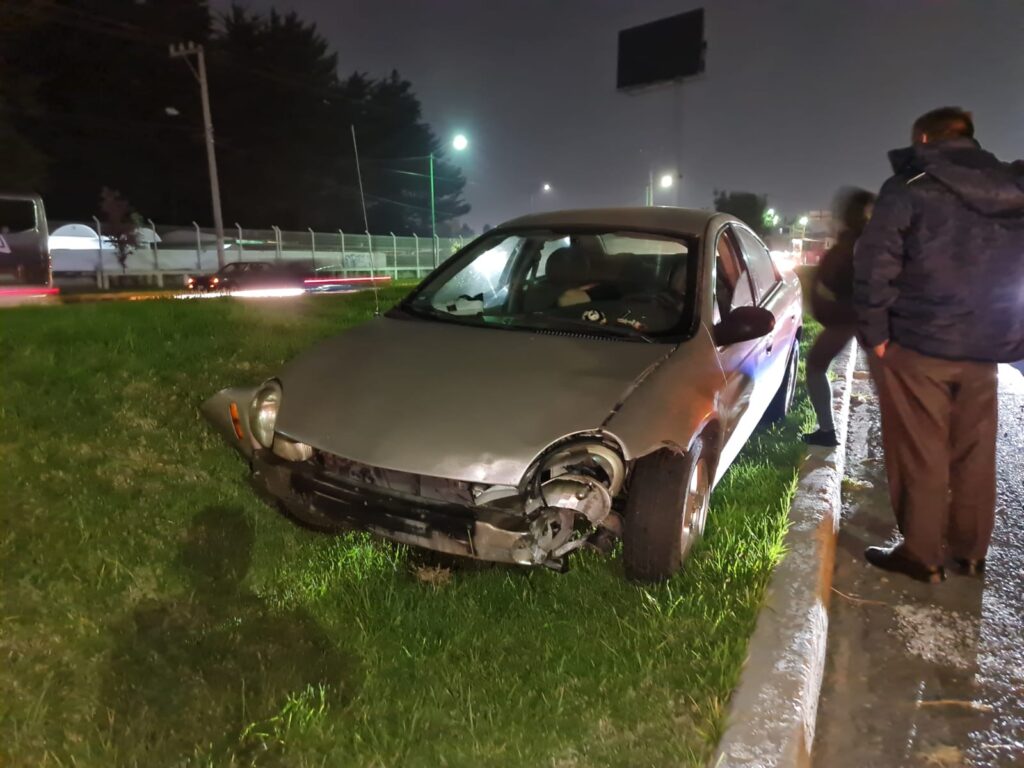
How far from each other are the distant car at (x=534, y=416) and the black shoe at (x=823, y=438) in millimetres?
911

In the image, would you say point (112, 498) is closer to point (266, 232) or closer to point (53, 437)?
point (53, 437)

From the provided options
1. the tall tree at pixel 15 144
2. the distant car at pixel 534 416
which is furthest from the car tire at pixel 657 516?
the tall tree at pixel 15 144

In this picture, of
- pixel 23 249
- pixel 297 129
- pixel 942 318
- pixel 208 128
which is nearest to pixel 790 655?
pixel 942 318

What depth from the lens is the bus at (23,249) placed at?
15070mm

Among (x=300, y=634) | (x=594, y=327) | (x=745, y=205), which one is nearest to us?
(x=300, y=634)

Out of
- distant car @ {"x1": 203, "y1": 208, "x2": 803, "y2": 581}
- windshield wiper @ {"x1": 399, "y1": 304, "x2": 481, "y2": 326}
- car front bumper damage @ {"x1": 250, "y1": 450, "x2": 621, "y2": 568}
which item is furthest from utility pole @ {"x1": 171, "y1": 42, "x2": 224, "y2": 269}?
car front bumper damage @ {"x1": 250, "y1": 450, "x2": 621, "y2": 568}

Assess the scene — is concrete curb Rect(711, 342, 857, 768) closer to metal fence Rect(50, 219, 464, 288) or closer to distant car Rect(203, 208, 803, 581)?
distant car Rect(203, 208, 803, 581)

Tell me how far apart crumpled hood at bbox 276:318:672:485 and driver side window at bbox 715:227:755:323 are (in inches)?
29.3

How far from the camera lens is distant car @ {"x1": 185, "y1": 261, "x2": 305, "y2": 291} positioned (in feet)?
71.0

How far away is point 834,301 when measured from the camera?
4.83 m

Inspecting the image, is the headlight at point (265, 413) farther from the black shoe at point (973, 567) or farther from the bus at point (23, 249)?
the bus at point (23, 249)

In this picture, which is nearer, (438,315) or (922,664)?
(922,664)

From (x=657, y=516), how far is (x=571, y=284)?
1.80 m

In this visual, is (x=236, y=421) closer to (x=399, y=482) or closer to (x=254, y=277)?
(x=399, y=482)
